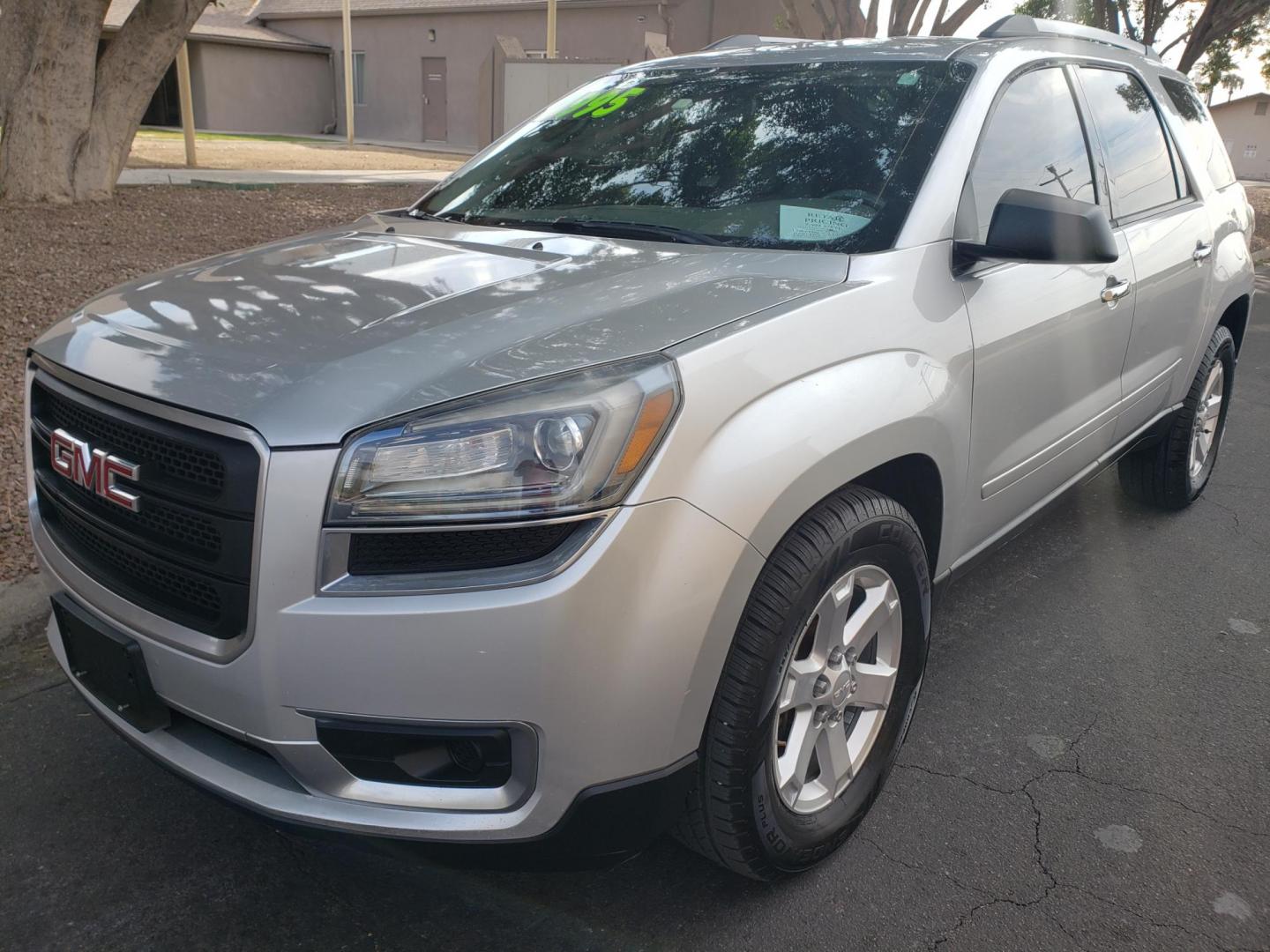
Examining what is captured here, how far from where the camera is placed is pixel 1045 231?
2375 millimetres

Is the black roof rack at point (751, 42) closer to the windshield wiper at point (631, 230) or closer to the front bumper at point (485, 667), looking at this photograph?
the windshield wiper at point (631, 230)

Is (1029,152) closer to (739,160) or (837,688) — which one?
(739,160)

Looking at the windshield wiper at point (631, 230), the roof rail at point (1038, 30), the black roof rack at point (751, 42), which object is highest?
the roof rail at point (1038, 30)

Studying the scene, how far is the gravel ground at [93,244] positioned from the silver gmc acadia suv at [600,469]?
6.61 ft

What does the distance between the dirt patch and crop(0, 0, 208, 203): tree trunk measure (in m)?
6.31

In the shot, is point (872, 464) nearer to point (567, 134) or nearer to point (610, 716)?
point (610, 716)

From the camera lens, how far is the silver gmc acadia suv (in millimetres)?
1709

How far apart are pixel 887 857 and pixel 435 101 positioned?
1137 inches

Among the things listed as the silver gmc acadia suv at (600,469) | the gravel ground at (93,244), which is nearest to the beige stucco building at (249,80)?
the gravel ground at (93,244)

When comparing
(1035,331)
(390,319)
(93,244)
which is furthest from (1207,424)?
(93,244)

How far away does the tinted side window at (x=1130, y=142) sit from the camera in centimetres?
338

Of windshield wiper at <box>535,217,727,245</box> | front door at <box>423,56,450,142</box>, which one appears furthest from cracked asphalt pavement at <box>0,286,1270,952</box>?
front door at <box>423,56,450,142</box>

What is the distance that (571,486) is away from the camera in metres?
1.70

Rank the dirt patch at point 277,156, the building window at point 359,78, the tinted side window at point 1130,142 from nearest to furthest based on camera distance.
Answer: the tinted side window at point 1130,142 → the dirt patch at point 277,156 → the building window at point 359,78
